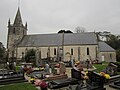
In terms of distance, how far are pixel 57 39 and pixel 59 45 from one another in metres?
2.76

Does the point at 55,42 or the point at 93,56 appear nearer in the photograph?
the point at 93,56

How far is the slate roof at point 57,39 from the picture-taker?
1826 inches

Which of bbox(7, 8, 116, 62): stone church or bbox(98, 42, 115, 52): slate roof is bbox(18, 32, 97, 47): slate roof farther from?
bbox(98, 42, 115, 52): slate roof

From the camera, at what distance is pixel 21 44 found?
5034cm

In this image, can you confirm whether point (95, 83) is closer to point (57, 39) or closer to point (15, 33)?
point (57, 39)

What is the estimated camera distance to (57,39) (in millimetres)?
48750

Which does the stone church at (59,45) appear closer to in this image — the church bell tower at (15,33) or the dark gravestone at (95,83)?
the church bell tower at (15,33)

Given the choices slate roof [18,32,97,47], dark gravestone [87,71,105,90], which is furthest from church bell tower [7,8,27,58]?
dark gravestone [87,71,105,90]

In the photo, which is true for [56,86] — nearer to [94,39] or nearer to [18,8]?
[94,39]

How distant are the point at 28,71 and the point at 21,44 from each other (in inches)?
1247

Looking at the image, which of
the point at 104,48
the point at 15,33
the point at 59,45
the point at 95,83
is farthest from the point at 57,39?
the point at 95,83

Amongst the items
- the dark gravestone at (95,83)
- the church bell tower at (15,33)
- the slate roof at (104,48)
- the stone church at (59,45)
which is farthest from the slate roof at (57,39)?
the dark gravestone at (95,83)

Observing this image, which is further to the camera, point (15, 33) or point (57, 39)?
point (15, 33)

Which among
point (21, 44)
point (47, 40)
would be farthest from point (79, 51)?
point (21, 44)
